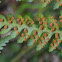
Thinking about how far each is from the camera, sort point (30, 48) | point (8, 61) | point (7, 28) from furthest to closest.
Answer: point (8, 61) < point (30, 48) < point (7, 28)

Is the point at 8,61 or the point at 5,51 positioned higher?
the point at 5,51

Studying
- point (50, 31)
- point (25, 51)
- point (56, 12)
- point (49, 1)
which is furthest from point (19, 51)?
point (49, 1)

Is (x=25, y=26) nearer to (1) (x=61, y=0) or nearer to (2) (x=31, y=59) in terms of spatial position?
(1) (x=61, y=0)

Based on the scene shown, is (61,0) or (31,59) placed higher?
(61,0)

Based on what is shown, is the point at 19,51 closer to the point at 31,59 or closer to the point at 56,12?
the point at 31,59

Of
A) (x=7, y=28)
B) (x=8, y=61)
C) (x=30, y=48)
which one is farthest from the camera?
(x=8, y=61)

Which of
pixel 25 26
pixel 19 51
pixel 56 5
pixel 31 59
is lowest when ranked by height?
pixel 31 59

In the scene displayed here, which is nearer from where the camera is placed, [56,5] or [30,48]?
[56,5]

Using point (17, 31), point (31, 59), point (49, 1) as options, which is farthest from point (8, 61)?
point (49, 1)

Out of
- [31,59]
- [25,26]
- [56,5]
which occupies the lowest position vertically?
[31,59]
